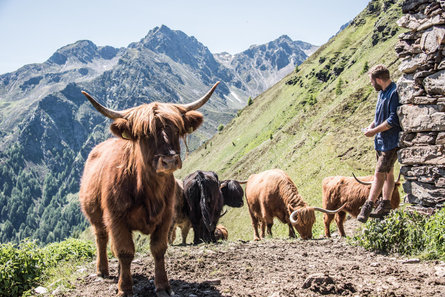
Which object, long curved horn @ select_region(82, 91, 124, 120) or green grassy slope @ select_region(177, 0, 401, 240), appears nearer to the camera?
long curved horn @ select_region(82, 91, 124, 120)

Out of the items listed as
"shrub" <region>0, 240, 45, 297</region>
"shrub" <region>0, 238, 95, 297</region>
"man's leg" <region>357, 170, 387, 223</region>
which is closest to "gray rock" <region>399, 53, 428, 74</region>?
"man's leg" <region>357, 170, 387, 223</region>

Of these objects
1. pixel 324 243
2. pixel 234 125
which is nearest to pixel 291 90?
pixel 234 125

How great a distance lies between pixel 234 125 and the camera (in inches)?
4875

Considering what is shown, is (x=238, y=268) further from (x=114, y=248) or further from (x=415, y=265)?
(x=415, y=265)

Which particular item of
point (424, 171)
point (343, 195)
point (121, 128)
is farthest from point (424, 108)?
point (121, 128)

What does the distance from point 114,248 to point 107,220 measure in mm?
432

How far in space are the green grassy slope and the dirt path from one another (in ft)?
28.3

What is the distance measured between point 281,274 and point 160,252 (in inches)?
83.3

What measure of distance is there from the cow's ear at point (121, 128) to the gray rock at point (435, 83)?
603 cm

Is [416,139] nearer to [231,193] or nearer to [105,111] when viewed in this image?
[105,111]

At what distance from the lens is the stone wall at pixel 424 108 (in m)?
7.53

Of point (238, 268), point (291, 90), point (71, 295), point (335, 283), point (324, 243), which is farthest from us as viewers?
point (291, 90)

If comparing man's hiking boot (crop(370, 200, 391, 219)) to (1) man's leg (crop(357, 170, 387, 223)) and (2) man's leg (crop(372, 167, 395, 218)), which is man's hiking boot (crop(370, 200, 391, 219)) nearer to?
(2) man's leg (crop(372, 167, 395, 218))

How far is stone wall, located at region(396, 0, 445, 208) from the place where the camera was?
296 inches
